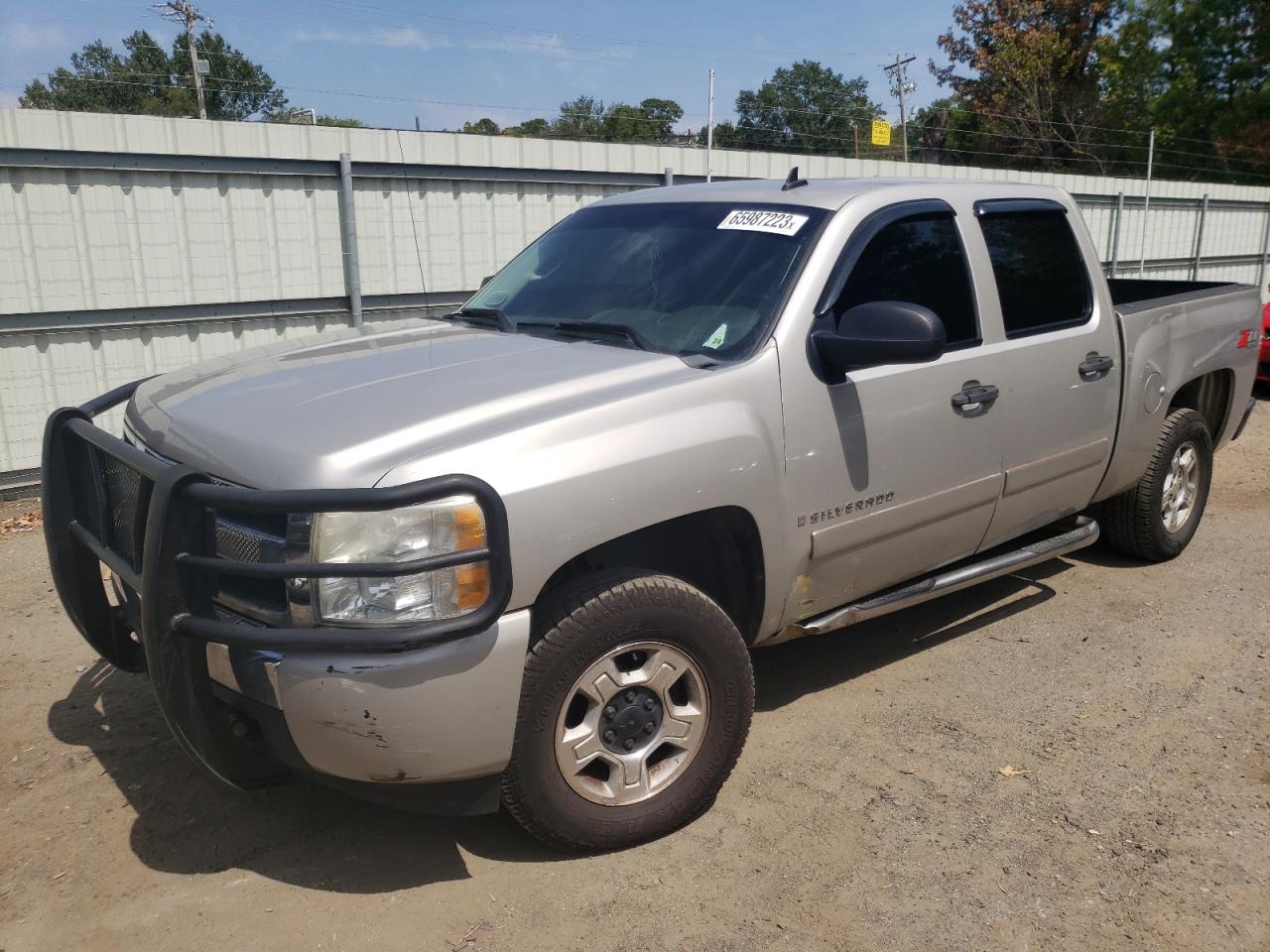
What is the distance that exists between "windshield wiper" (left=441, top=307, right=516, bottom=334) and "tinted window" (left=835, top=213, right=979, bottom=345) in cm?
123

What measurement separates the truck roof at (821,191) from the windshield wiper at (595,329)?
784 millimetres

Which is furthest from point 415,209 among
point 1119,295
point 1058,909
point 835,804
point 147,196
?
point 1058,909

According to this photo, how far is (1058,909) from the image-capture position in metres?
2.85

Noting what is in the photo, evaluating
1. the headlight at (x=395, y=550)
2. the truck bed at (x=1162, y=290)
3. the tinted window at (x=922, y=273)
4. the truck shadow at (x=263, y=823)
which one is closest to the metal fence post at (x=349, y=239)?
the truck shadow at (x=263, y=823)

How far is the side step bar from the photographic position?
3.62 meters

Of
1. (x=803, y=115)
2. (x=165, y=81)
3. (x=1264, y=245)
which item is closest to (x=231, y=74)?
(x=165, y=81)

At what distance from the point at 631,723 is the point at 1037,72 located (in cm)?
3877

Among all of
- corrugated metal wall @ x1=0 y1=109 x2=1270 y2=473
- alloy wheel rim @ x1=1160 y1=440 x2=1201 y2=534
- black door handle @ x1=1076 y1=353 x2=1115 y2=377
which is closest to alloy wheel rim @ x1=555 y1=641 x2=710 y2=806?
black door handle @ x1=1076 y1=353 x2=1115 y2=377

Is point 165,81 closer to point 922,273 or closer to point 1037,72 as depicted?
point 1037,72

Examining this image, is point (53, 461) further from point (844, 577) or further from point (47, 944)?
point (844, 577)

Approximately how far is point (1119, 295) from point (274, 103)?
74.7 m

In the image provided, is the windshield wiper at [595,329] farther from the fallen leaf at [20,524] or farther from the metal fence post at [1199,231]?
the metal fence post at [1199,231]

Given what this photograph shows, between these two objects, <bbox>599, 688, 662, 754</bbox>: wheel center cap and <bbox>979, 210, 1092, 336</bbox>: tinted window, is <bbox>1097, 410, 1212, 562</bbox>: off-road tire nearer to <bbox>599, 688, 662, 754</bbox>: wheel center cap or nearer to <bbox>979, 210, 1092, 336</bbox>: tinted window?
<bbox>979, 210, 1092, 336</bbox>: tinted window

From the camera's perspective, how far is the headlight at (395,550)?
8.25ft
